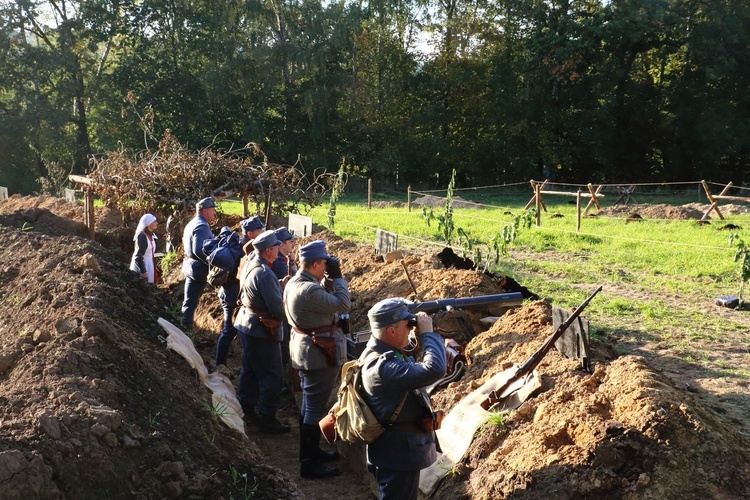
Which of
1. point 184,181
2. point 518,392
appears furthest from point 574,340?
point 184,181

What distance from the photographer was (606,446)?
3961 millimetres

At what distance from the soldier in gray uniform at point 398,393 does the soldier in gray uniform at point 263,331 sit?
2622 mm

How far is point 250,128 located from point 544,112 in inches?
549

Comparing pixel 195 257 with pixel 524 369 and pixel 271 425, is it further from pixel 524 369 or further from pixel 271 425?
pixel 524 369

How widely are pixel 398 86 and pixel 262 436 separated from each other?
1202 inches

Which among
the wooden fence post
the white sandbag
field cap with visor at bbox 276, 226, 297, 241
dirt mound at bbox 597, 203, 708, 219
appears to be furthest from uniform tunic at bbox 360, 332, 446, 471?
dirt mound at bbox 597, 203, 708, 219

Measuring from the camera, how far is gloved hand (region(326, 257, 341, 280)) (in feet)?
19.0

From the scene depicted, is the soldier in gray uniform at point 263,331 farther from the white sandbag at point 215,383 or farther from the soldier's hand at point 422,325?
the soldier's hand at point 422,325

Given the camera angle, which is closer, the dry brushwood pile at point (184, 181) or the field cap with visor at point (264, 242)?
the field cap with visor at point (264, 242)

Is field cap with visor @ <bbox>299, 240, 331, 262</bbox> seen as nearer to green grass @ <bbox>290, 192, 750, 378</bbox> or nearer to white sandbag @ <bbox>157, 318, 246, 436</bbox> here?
white sandbag @ <bbox>157, 318, 246, 436</bbox>

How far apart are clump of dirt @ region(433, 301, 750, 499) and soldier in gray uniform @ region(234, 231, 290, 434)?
7.94ft

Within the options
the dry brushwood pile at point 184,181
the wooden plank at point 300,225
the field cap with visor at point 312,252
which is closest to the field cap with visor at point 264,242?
the field cap with visor at point 312,252

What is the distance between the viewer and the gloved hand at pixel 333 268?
5.81 meters

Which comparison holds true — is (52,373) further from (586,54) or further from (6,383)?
(586,54)
